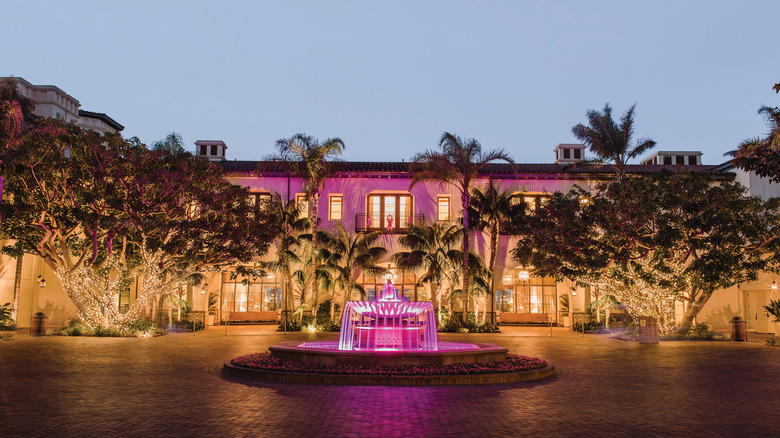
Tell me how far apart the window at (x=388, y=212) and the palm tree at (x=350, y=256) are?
2.87 meters

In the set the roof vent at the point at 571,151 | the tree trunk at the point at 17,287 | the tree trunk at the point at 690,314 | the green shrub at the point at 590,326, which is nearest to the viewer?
the tree trunk at the point at 690,314

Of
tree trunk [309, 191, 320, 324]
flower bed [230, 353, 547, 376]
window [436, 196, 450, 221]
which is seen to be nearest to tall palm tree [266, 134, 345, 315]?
tree trunk [309, 191, 320, 324]

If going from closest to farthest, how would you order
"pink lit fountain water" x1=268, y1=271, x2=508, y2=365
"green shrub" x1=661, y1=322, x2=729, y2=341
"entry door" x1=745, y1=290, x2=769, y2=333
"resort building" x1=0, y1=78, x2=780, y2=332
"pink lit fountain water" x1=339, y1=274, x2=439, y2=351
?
1. "pink lit fountain water" x1=268, y1=271, x2=508, y2=365
2. "pink lit fountain water" x1=339, y1=274, x2=439, y2=351
3. "green shrub" x1=661, y1=322, x2=729, y2=341
4. "entry door" x1=745, y1=290, x2=769, y2=333
5. "resort building" x1=0, y1=78, x2=780, y2=332

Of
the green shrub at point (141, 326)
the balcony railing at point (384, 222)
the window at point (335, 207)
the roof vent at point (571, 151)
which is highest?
the roof vent at point (571, 151)

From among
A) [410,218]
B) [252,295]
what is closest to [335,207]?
[410,218]

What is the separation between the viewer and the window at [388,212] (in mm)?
32500

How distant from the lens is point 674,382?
12.9 metres

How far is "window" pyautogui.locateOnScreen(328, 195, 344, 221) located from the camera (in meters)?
32.9

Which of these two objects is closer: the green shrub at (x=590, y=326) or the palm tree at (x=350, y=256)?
the palm tree at (x=350, y=256)

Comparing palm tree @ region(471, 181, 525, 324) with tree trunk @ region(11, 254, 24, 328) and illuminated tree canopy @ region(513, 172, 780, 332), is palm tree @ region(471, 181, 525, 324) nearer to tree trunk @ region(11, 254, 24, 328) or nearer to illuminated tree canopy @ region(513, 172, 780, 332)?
illuminated tree canopy @ region(513, 172, 780, 332)

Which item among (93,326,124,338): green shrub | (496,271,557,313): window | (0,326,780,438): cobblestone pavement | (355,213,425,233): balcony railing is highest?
(355,213,425,233): balcony railing

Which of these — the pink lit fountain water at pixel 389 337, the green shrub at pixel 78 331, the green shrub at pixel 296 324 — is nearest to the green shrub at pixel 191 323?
the green shrub at pixel 296 324

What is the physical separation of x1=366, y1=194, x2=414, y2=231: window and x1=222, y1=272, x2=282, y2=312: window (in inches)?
241

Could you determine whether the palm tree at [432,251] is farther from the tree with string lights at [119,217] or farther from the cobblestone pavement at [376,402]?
the cobblestone pavement at [376,402]
